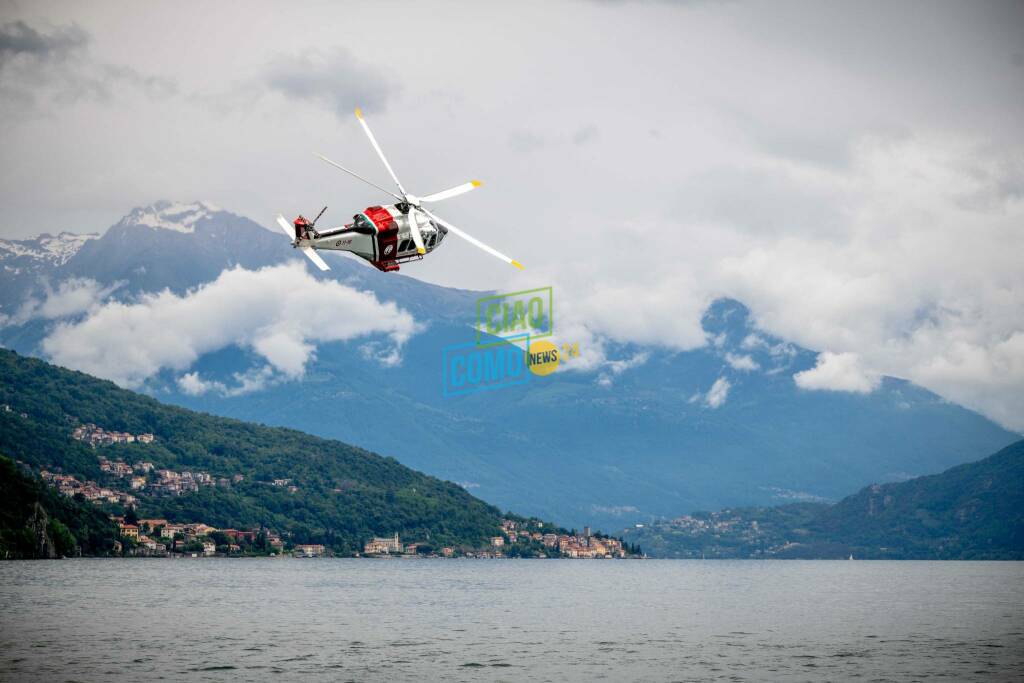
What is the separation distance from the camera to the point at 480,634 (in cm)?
8844

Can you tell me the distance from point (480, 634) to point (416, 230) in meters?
38.6

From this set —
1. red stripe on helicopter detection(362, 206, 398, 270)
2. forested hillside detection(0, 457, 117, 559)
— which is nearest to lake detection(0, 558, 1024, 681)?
forested hillside detection(0, 457, 117, 559)

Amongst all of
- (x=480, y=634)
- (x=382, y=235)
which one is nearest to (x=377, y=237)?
(x=382, y=235)

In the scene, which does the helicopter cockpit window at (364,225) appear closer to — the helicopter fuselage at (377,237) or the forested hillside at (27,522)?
the helicopter fuselage at (377,237)

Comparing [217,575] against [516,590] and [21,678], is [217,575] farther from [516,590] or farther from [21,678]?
[21,678]

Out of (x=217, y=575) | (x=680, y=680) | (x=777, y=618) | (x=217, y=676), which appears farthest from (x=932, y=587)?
(x=217, y=676)

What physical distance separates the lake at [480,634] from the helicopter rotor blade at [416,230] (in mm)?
23627

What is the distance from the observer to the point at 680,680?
64.6m

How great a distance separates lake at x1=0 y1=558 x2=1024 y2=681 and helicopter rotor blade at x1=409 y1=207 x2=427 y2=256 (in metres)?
23.6

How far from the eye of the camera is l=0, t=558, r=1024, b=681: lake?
6738 cm

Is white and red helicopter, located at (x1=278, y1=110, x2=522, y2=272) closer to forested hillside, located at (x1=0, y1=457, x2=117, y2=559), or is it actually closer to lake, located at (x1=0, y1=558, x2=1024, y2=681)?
lake, located at (x1=0, y1=558, x2=1024, y2=681)

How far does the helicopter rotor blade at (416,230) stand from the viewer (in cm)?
6138

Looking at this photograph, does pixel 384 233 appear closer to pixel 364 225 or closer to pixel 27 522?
pixel 364 225

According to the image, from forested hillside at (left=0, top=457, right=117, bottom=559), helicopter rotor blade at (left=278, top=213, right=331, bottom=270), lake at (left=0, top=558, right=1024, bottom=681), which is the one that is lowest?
lake at (left=0, top=558, right=1024, bottom=681)
